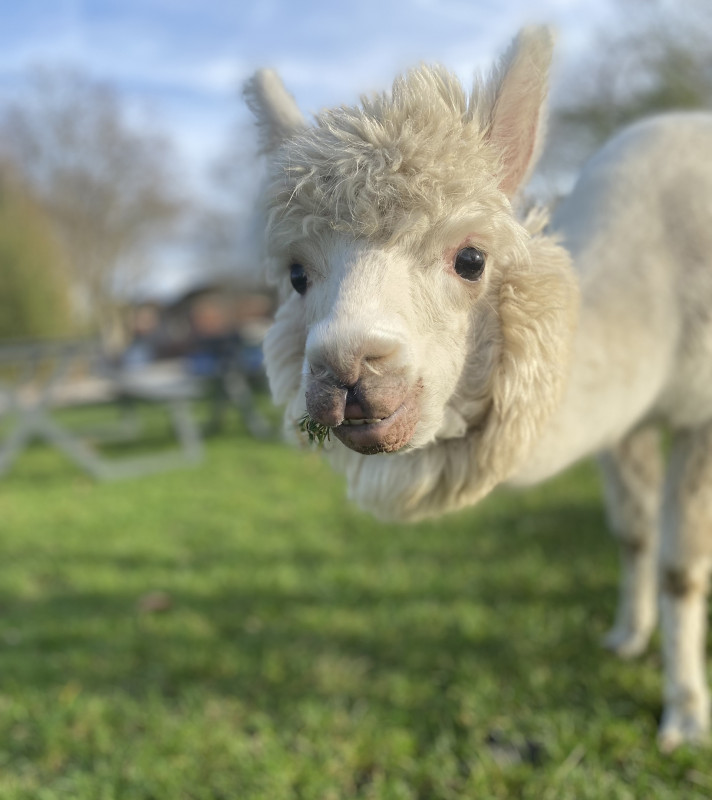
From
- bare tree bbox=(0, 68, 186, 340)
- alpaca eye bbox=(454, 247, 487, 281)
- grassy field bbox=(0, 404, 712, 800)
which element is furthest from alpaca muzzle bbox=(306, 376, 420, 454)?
bare tree bbox=(0, 68, 186, 340)

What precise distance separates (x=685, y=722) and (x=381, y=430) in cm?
→ 187

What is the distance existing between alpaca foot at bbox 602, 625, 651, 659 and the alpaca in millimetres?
521

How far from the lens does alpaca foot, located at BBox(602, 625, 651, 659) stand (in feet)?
9.52

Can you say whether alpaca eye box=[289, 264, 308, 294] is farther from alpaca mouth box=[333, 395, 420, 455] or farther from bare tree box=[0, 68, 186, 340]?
bare tree box=[0, 68, 186, 340]

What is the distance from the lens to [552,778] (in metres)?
2.14

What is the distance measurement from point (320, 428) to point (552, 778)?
1.56m

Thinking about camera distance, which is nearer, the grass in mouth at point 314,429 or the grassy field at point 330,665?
the grass in mouth at point 314,429

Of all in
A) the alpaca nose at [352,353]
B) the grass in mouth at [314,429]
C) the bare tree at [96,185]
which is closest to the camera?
the alpaca nose at [352,353]

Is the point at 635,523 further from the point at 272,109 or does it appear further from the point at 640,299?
the point at 272,109

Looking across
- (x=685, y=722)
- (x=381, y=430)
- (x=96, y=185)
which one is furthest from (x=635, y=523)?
(x=96, y=185)

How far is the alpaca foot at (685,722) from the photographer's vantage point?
7.51ft

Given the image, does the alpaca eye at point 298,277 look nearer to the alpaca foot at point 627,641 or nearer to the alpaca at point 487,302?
the alpaca at point 487,302

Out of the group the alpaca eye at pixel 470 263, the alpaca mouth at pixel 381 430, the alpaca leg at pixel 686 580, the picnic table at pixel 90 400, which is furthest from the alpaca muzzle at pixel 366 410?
the picnic table at pixel 90 400

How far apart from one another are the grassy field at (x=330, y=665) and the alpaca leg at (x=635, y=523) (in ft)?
0.44
